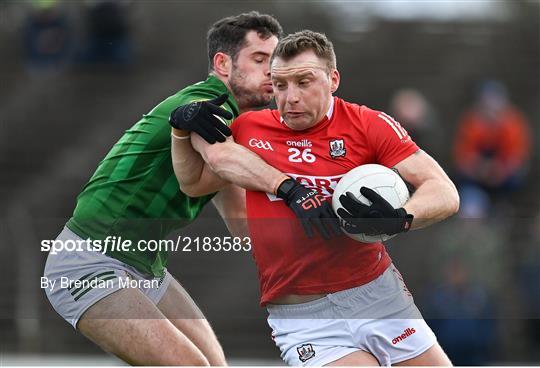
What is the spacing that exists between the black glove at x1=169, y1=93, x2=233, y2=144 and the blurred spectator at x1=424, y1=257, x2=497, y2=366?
4.31 meters

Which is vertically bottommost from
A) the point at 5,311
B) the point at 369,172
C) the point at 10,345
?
the point at 10,345

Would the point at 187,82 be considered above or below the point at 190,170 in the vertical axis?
below

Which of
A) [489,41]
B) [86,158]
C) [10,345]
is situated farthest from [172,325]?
[489,41]

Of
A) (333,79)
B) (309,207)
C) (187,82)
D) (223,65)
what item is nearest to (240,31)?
(223,65)

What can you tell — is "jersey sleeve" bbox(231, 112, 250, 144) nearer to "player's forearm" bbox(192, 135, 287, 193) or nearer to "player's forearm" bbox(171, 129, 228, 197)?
"player's forearm" bbox(192, 135, 287, 193)

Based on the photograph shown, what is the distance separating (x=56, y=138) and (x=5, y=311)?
270 inches

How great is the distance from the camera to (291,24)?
16484mm

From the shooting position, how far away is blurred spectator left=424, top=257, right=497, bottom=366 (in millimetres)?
9789

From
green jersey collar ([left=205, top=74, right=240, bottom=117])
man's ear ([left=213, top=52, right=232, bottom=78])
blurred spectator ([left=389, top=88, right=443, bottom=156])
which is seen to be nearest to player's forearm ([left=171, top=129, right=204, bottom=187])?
green jersey collar ([left=205, top=74, right=240, bottom=117])

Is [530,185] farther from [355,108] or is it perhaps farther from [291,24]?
[355,108]

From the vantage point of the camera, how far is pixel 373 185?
5383 millimetres

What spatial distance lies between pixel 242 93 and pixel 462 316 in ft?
13.7

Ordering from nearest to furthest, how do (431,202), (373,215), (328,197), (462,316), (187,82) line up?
(373,215), (431,202), (328,197), (462,316), (187,82)

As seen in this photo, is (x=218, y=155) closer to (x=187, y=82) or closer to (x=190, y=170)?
(x=190, y=170)
